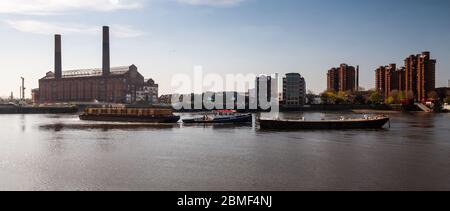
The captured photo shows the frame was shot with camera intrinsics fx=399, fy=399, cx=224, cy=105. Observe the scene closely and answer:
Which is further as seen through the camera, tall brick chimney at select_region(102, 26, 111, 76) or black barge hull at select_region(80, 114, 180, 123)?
tall brick chimney at select_region(102, 26, 111, 76)

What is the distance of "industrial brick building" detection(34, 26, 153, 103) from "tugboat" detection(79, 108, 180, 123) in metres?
62.0

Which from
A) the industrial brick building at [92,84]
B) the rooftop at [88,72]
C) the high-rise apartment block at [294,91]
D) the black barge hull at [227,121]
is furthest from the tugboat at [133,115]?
the high-rise apartment block at [294,91]

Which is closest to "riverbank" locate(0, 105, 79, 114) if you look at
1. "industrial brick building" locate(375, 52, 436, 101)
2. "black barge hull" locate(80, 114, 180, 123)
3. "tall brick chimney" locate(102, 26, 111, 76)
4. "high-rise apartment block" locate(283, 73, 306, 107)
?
"tall brick chimney" locate(102, 26, 111, 76)

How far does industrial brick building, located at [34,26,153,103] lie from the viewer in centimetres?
16238

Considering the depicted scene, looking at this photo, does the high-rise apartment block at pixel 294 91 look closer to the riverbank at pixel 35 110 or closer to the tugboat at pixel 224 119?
the riverbank at pixel 35 110

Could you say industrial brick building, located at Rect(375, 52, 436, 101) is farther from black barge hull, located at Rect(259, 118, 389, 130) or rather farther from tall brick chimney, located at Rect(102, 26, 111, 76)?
tall brick chimney, located at Rect(102, 26, 111, 76)

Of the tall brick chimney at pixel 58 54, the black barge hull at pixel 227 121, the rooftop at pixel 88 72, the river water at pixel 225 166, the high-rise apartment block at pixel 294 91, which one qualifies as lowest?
the river water at pixel 225 166

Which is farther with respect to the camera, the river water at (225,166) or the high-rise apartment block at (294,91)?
the high-rise apartment block at (294,91)

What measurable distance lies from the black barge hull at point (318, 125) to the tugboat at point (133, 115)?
76.7 feet

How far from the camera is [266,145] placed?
4244 centimetres

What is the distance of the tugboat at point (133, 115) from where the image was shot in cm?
8256
